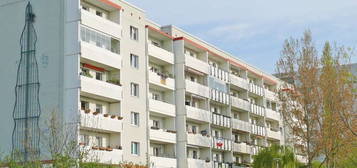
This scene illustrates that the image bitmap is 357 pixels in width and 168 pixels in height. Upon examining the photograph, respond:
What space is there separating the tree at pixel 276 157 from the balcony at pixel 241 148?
20.4 feet

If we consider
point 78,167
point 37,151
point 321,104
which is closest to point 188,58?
point 321,104

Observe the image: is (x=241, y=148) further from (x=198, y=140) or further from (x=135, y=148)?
(x=135, y=148)

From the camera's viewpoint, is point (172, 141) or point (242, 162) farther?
point (242, 162)

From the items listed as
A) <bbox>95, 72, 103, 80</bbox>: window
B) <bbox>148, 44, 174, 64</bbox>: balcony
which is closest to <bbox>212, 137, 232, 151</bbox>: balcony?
<bbox>148, 44, 174, 64</bbox>: balcony

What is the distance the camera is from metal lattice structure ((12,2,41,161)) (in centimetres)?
4679

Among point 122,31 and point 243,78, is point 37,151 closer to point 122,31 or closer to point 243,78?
point 122,31

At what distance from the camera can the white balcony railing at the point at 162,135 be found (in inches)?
2151

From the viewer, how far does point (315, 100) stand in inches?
2064

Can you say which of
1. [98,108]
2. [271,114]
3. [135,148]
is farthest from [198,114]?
[271,114]

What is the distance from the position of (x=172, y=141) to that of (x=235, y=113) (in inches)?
780

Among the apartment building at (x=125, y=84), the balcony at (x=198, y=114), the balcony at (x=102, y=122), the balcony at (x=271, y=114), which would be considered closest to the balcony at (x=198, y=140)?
the apartment building at (x=125, y=84)

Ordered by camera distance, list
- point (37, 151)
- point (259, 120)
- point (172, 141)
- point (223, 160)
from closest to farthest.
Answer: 1. point (37, 151)
2. point (172, 141)
3. point (223, 160)
4. point (259, 120)

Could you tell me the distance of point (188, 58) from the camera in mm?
62094

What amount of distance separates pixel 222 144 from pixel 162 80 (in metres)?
13.2
